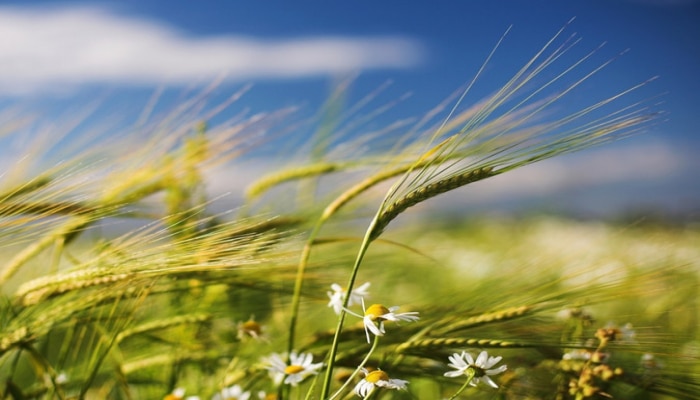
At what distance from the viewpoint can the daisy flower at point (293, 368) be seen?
0.82 metres

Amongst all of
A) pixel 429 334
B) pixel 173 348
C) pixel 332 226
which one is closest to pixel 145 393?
pixel 173 348

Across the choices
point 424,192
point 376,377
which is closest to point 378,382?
point 376,377

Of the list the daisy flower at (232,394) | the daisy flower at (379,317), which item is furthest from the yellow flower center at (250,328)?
the daisy flower at (379,317)

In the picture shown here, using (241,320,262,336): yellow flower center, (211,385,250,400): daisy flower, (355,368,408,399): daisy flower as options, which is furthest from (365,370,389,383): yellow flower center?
(241,320,262,336): yellow flower center

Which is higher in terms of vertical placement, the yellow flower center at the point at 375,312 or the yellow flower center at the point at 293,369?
the yellow flower center at the point at 375,312

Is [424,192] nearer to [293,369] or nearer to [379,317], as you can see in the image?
[379,317]

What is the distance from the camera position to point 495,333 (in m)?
0.84

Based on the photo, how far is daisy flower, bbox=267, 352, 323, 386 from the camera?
82 cm

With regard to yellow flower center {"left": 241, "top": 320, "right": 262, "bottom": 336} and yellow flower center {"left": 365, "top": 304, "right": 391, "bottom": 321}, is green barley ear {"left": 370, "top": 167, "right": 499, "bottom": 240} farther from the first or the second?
yellow flower center {"left": 241, "top": 320, "right": 262, "bottom": 336}

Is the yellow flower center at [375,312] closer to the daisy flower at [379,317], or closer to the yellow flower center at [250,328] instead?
the daisy flower at [379,317]

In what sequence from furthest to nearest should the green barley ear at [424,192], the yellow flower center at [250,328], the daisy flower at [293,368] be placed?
the yellow flower center at [250,328] < the daisy flower at [293,368] < the green barley ear at [424,192]

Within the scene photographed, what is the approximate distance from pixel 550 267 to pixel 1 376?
0.97 m

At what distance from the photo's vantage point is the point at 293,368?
2.76ft

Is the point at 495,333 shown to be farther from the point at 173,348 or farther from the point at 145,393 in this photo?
the point at 145,393
